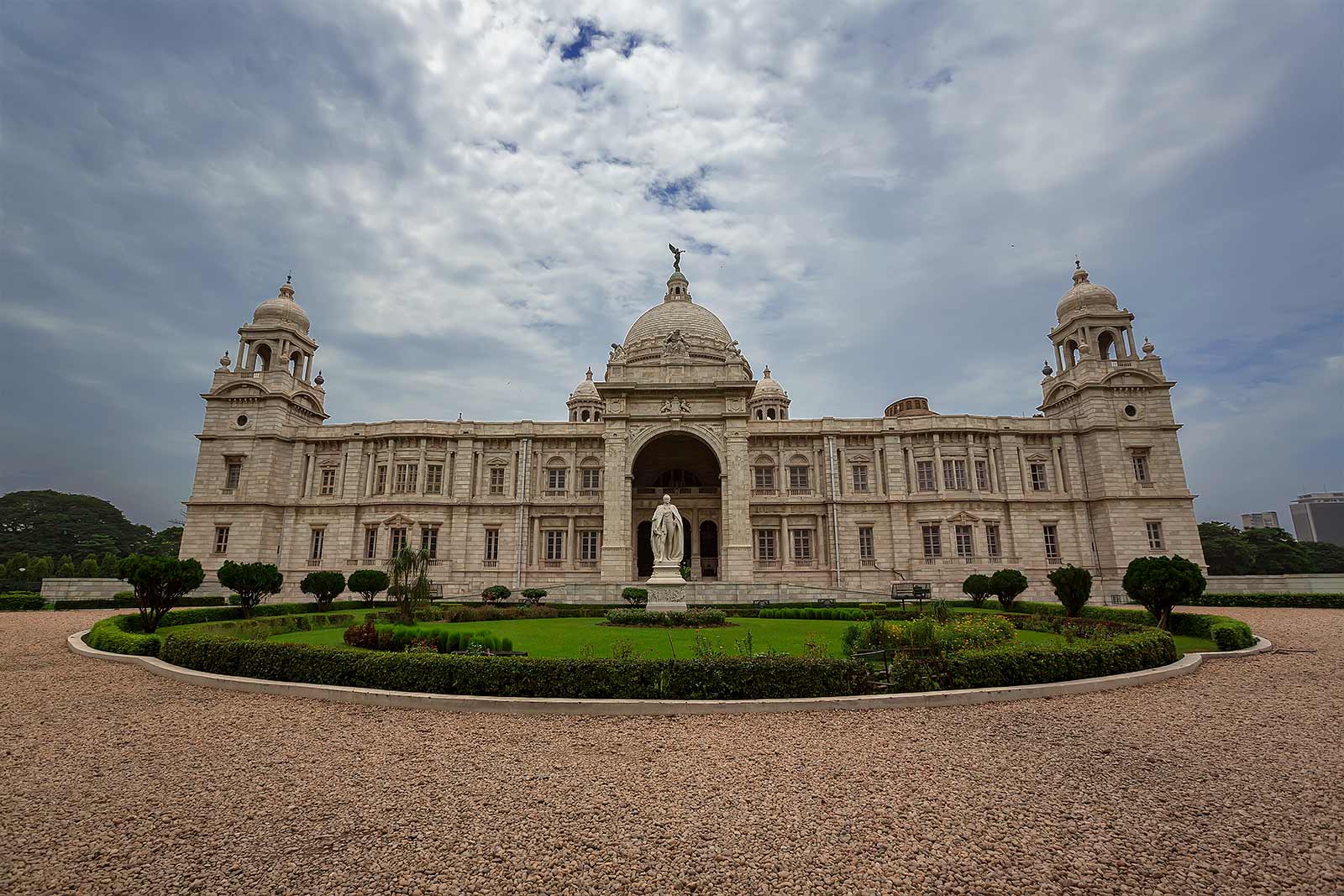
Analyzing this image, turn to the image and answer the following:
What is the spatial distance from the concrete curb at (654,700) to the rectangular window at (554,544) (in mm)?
29021

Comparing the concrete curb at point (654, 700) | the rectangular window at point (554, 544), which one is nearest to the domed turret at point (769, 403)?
the rectangular window at point (554, 544)

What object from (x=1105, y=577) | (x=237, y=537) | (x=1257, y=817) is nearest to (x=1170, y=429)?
(x=1105, y=577)

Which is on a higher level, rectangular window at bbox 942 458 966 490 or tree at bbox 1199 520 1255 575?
rectangular window at bbox 942 458 966 490

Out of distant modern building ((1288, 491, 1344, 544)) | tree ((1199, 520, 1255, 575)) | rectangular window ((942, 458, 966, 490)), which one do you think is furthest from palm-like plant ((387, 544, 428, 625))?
distant modern building ((1288, 491, 1344, 544))

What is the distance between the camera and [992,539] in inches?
1518

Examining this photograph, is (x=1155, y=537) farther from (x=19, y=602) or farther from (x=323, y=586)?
(x=19, y=602)

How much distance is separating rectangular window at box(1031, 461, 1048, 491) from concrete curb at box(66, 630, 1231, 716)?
103 ft

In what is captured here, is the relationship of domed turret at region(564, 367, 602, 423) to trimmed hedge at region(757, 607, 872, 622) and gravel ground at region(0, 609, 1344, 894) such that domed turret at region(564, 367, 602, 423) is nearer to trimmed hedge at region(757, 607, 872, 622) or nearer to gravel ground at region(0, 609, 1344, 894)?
trimmed hedge at region(757, 607, 872, 622)

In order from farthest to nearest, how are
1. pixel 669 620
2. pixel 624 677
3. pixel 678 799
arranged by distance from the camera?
pixel 669 620 < pixel 624 677 < pixel 678 799

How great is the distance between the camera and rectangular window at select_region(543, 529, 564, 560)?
132 feet

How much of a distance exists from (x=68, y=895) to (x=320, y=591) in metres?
24.7

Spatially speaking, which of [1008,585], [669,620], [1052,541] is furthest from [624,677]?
[1052,541]

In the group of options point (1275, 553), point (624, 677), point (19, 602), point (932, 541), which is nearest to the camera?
point (624, 677)

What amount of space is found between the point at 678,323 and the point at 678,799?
4728 centimetres
